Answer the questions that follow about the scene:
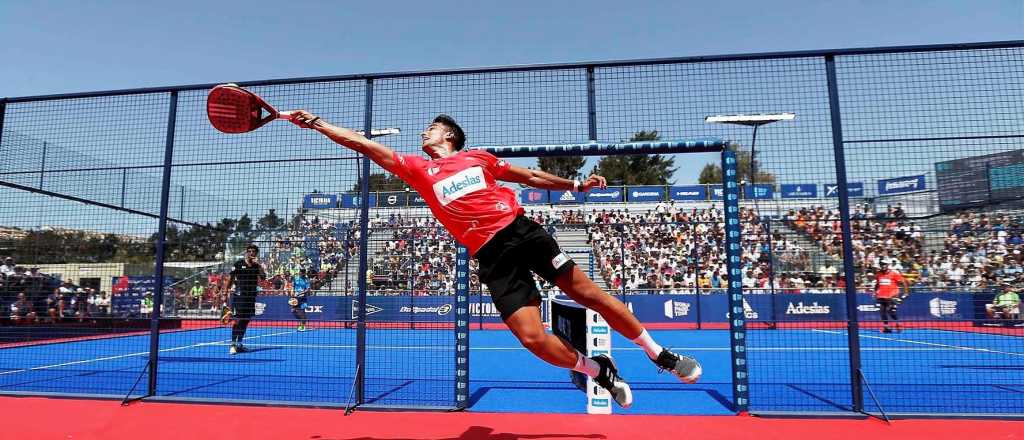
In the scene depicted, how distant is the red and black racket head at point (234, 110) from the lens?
4.52 meters

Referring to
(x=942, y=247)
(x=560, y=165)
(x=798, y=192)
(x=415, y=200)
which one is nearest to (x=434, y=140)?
(x=415, y=200)

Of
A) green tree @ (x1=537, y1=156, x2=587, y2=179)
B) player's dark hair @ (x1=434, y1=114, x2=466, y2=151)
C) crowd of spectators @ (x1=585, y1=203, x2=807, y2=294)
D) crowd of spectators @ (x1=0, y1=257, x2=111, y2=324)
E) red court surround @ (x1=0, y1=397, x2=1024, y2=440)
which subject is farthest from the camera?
green tree @ (x1=537, y1=156, x2=587, y2=179)

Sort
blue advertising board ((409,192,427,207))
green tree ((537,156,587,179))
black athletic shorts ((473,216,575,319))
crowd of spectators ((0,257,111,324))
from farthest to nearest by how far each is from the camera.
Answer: green tree ((537,156,587,179))
crowd of spectators ((0,257,111,324))
blue advertising board ((409,192,427,207))
black athletic shorts ((473,216,575,319))

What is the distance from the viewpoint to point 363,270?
6383mm

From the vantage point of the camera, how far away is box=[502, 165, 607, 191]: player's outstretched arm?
4.62 meters

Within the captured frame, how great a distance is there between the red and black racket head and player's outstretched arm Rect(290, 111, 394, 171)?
16.1 inches

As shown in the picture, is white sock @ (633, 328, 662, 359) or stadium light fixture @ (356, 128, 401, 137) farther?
stadium light fixture @ (356, 128, 401, 137)

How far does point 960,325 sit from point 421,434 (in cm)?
1338

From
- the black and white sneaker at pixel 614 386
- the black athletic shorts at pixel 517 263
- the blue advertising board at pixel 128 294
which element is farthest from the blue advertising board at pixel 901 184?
the blue advertising board at pixel 128 294

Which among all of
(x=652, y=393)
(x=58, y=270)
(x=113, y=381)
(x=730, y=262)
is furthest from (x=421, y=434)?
(x=58, y=270)

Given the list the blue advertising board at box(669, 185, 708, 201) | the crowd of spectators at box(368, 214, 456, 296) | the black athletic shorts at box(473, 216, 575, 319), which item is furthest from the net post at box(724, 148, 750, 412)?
the blue advertising board at box(669, 185, 708, 201)

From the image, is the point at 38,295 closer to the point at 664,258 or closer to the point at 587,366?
the point at 587,366

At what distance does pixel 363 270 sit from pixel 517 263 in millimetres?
2993

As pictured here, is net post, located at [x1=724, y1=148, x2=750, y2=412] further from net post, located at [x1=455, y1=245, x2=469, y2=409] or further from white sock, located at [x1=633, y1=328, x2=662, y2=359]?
net post, located at [x1=455, y1=245, x2=469, y2=409]
